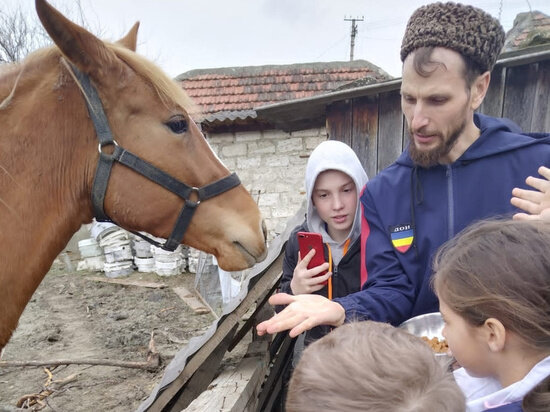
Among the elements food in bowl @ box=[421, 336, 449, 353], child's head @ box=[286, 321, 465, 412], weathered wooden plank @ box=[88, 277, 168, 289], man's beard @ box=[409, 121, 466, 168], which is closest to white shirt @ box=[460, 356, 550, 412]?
child's head @ box=[286, 321, 465, 412]

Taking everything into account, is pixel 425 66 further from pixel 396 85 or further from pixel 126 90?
pixel 396 85

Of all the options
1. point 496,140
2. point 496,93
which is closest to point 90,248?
point 496,93

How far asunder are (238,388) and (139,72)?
1533 mm

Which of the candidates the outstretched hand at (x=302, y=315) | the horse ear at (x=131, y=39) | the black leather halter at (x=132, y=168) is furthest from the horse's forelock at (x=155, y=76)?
the outstretched hand at (x=302, y=315)

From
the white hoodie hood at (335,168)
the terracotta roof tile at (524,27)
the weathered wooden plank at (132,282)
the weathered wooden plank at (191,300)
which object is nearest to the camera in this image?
the white hoodie hood at (335,168)

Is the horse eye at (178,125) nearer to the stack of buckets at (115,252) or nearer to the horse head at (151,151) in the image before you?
the horse head at (151,151)

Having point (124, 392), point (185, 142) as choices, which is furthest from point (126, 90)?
point (124, 392)

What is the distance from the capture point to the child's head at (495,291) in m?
0.75

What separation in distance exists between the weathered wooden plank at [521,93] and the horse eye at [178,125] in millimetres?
2926

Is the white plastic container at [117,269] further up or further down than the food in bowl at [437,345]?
further down

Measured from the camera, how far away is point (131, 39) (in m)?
1.98

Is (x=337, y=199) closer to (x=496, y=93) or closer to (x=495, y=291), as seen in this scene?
(x=495, y=291)

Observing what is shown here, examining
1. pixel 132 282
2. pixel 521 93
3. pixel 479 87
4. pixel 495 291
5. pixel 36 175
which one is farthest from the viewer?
pixel 132 282

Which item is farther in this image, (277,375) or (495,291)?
(277,375)
